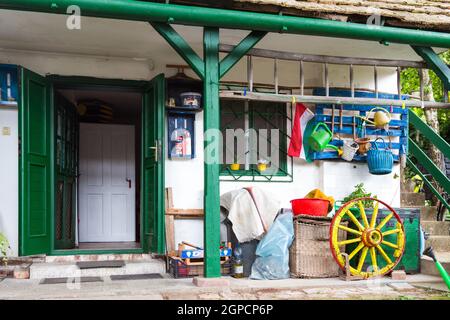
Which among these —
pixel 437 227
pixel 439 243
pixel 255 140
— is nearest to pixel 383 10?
pixel 255 140

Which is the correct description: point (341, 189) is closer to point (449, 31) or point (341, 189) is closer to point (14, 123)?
point (449, 31)

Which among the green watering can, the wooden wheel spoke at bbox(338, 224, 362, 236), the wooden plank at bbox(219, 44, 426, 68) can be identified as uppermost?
the wooden plank at bbox(219, 44, 426, 68)

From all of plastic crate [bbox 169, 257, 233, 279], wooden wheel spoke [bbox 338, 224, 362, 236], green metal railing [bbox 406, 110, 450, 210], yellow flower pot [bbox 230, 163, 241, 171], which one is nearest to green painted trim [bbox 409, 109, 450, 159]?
green metal railing [bbox 406, 110, 450, 210]

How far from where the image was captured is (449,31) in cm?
720

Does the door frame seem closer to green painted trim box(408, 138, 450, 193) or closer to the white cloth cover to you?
the white cloth cover

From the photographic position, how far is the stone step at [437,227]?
9055 millimetres

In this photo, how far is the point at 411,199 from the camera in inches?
387

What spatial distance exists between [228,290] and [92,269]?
2115 mm

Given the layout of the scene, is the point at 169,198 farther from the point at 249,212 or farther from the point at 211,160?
the point at 211,160

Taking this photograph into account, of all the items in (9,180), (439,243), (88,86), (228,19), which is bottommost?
(439,243)

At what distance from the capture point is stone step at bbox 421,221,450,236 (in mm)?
9055

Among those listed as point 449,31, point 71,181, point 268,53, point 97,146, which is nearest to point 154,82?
point 268,53

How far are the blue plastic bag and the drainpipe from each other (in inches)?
105
